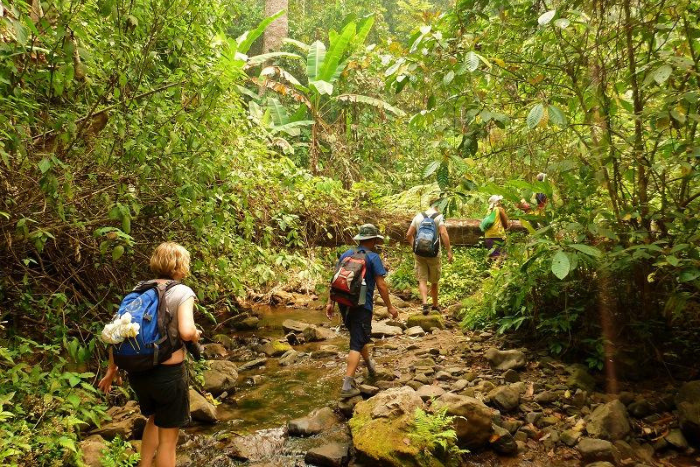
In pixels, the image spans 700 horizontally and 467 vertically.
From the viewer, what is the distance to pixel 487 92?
16.4 feet

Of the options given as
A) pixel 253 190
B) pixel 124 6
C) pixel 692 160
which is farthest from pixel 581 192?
pixel 124 6

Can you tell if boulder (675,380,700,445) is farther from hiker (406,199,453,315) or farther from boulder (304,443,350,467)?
hiker (406,199,453,315)

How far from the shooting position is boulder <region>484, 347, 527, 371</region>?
5223 millimetres

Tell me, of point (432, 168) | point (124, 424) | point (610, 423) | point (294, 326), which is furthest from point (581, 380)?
point (294, 326)

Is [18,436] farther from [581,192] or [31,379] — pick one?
[581,192]

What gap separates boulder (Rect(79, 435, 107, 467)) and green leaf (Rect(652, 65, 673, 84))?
4.84 meters

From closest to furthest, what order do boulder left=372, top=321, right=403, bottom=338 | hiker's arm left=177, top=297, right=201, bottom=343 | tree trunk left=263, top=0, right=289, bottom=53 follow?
hiker's arm left=177, top=297, right=201, bottom=343 → boulder left=372, top=321, right=403, bottom=338 → tree trunk left=263, top=0, right=289, bottom=53

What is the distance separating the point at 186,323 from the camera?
3154 mm

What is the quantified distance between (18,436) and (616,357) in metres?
5.19

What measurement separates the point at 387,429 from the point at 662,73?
3362mm

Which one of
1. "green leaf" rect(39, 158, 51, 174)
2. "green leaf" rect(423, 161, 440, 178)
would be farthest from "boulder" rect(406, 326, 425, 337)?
"green leaf" rect(39, 158, 51, 174)

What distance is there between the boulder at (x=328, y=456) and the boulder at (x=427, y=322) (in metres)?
3.75

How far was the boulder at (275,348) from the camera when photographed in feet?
22.9

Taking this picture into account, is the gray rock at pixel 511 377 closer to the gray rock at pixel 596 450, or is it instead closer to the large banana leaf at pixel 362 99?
the gray rock at pixel 596 450
